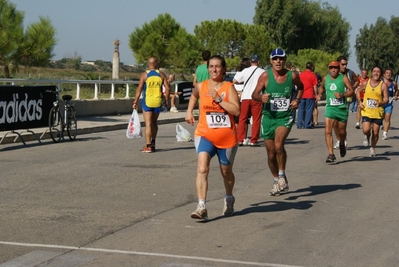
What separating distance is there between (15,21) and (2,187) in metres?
19.8

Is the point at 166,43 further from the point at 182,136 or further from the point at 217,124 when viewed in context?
the point at 217,124

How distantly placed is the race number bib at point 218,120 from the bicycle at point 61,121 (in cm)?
942

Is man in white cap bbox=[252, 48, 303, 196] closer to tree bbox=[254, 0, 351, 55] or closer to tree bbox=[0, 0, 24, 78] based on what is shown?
tree bbox=[0, 0, 24, 78]

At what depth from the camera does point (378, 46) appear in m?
116

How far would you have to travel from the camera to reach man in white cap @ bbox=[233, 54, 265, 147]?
16.6m

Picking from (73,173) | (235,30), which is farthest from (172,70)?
(73,173)

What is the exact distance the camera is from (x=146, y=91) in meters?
15.9

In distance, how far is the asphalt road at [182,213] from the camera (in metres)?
7.36

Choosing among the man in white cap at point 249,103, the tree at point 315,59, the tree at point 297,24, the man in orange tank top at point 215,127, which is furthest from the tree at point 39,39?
the tree at point 297,24

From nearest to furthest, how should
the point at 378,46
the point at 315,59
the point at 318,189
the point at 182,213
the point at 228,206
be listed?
the point at 228,206
the point at 182,213
the point at 318,189
the point at 315,59
the point at 378,46

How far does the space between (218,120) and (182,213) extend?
4.06ft

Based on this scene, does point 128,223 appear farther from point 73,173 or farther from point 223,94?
point 73,173

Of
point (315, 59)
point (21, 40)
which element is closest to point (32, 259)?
point (21, 40)

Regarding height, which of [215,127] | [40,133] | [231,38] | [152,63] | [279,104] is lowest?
[40,133]
